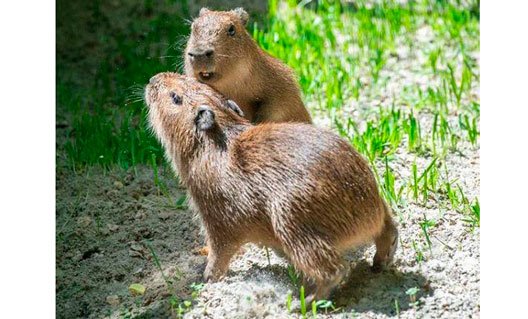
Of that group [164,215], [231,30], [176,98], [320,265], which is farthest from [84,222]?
[320,265]

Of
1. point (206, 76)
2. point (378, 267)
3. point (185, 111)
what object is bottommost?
point (378, 267)

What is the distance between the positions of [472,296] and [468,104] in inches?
100

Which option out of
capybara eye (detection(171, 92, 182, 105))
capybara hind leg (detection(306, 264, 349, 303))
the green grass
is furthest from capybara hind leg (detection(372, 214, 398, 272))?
capybara eye (detection(171, 92, 182, 105))

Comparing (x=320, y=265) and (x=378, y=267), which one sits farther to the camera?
(x=378, y=267)

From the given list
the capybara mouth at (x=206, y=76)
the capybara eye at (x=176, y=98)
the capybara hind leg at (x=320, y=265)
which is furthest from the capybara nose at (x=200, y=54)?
the capybara hind leg at (x=320, y=265)

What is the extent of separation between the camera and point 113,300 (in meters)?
4.12

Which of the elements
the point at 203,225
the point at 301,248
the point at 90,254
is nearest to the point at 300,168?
the point at 301,248

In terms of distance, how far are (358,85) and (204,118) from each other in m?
2.38

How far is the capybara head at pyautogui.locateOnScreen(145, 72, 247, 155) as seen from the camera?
4.08 m

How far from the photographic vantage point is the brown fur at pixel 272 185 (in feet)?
12.1

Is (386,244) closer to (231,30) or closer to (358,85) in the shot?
(231,30)

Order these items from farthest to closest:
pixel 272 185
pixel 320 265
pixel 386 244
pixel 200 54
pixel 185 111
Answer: pixel 200 54 → pixel 185 111 → pixel 386 244 → pixel 272 185 → pixel 320 265

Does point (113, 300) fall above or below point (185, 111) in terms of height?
below

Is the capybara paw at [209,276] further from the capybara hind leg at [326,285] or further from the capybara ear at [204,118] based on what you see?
the capybara ear at [204,118]
